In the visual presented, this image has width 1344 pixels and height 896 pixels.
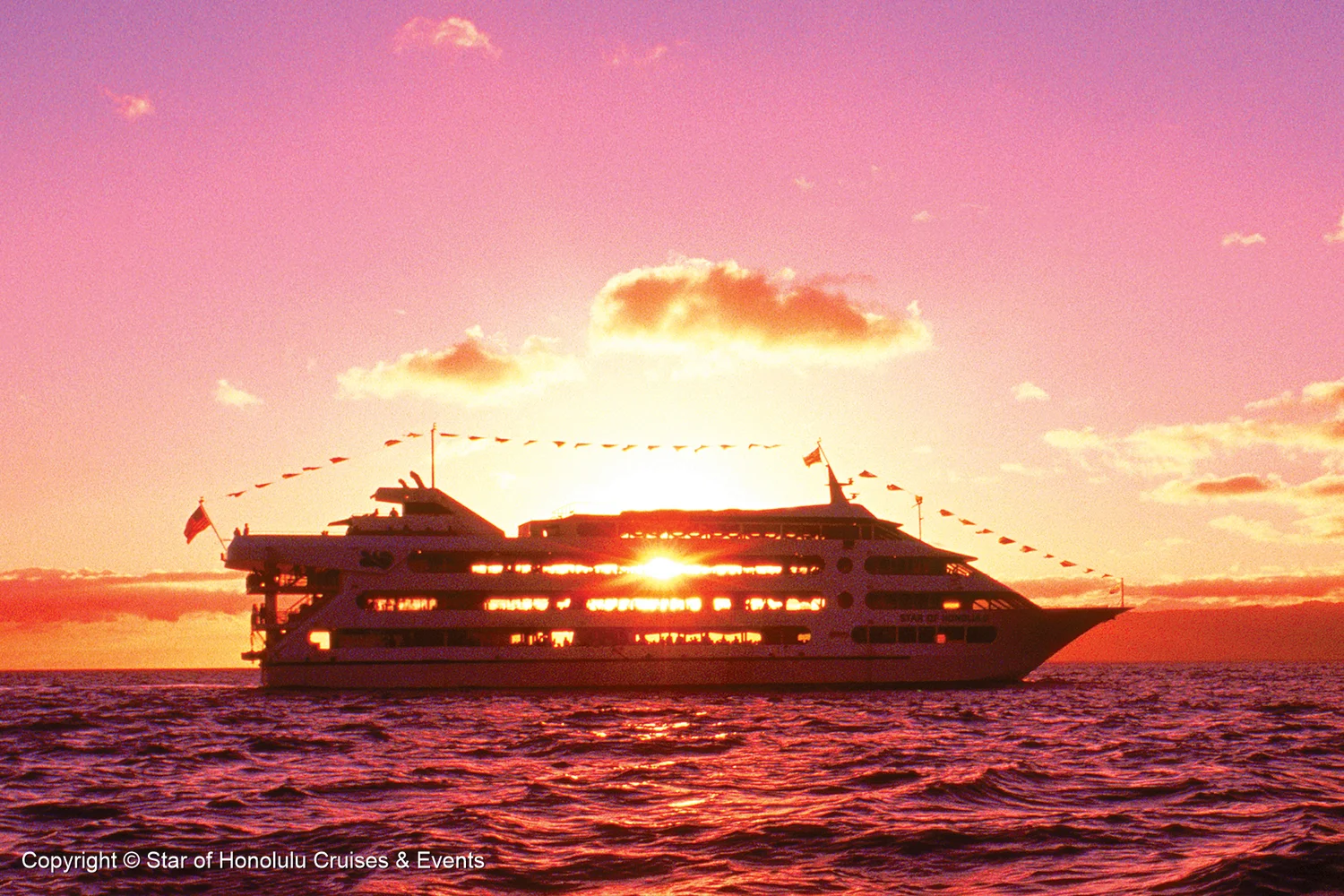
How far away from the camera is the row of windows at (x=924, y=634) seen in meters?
52.4

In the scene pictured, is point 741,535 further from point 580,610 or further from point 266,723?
point 266,723

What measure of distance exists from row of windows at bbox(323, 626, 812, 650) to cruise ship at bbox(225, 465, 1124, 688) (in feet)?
0.20

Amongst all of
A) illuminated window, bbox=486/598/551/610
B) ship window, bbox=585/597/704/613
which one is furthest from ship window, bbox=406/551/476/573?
ship window, bbox=585/597/704/613

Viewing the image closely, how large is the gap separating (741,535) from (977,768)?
3159 centimetres

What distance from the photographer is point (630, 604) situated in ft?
171

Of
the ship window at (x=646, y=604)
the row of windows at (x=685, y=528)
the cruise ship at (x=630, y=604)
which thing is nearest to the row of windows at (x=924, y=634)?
the cruise ship at (x=630, y=604)

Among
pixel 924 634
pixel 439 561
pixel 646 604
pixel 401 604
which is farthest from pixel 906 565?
pixel 401 604

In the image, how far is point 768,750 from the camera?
2534 centimetres

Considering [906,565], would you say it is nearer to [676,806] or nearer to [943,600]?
[943,600]

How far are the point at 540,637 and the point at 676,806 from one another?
A: 34.7 metres

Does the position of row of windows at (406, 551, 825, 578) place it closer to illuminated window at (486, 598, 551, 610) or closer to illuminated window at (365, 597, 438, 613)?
illuminated window at (486, 598, 551, 610)

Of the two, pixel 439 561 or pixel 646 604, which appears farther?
pixel 646 604

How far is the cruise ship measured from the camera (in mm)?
50594

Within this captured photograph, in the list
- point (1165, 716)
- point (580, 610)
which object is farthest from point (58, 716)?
point (1165, 716)
